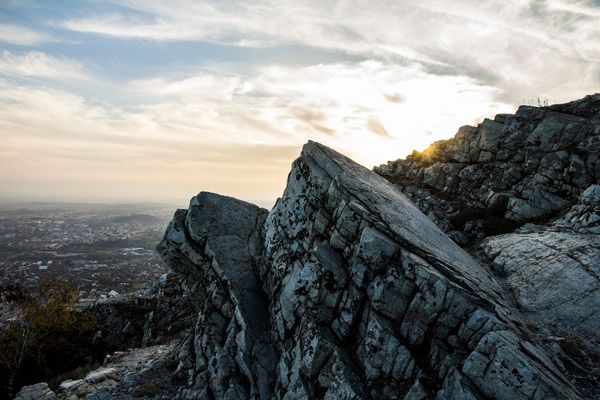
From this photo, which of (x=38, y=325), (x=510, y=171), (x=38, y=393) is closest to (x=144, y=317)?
(x=38, y=325)

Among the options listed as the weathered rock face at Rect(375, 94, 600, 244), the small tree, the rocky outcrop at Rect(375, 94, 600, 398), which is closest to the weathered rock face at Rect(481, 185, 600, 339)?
the rocky outcrop at Rect(375, 94, 600, 398)

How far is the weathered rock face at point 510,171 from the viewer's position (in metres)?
36.2

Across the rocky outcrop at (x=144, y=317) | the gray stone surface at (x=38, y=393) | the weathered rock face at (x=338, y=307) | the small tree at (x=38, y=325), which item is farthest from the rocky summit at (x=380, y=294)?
the small tree at (x=38, y=325)

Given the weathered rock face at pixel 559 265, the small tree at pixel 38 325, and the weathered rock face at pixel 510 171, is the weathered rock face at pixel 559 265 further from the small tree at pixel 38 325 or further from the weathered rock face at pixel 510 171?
the small tree at pixel 38 325

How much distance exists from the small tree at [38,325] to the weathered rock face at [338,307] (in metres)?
21.4

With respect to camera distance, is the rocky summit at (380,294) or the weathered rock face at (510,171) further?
the weathered rock face at (510,171)

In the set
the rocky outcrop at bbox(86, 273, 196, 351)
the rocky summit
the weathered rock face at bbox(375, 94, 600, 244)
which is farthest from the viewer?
the rocky outcrop at bbox(86, 273, 196, 351)

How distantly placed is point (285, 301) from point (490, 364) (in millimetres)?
13140

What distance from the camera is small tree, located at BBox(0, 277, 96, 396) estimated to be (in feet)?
122

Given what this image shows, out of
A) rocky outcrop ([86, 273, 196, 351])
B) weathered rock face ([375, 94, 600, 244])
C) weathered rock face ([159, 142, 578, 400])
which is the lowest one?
rocky outcrop ([86, 273, 196, 351])

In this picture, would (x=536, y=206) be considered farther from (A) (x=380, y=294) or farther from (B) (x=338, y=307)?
(B) (x=338, y=307)

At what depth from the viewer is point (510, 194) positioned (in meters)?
40.2

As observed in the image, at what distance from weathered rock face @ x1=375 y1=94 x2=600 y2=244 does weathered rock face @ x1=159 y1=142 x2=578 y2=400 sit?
61.2 feet

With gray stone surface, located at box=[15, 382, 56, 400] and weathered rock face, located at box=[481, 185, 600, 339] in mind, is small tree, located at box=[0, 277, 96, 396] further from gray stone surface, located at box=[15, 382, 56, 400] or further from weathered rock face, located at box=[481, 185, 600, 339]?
weathered rock face, located at box=[481, 185, 600, 339]
